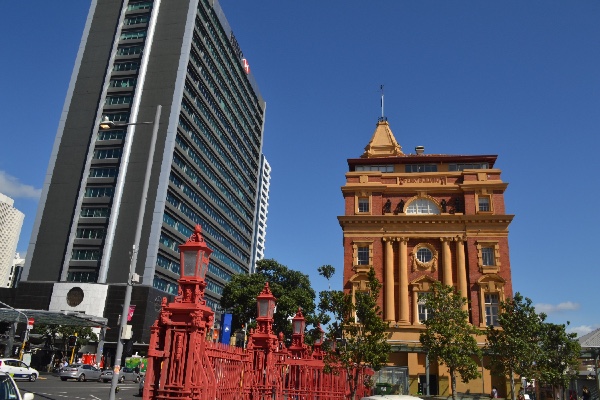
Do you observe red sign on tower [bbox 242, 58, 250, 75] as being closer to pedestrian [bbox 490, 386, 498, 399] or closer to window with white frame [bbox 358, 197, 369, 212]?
window with white frame [bbox 358, 197, 369, 212]

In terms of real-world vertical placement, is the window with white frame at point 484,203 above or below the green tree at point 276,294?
above

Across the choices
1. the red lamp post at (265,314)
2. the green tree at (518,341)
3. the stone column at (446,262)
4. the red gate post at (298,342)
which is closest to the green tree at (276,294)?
the stone column at (446,262)

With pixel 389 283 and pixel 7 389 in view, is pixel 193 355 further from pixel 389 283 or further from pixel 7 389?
pixel 389 283

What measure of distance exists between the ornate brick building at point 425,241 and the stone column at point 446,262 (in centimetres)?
9

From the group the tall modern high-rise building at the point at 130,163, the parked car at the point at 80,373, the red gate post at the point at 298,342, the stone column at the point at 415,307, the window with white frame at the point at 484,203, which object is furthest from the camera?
the tall modern high-rise building at the point at 130,163

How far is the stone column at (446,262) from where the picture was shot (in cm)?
4245

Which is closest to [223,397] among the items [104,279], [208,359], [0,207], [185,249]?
[208,359]

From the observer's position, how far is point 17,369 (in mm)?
31141

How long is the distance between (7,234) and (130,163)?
454 ft

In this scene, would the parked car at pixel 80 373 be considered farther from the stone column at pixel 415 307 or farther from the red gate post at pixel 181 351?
the red gate post at pixel 181 351

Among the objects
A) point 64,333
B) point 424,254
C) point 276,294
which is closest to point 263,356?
point 424,254

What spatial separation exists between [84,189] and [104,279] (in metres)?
12.9

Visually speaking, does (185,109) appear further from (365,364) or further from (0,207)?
(0,207)

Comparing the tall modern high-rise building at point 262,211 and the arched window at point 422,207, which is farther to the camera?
the tall modern high-rise building at point 262,211
